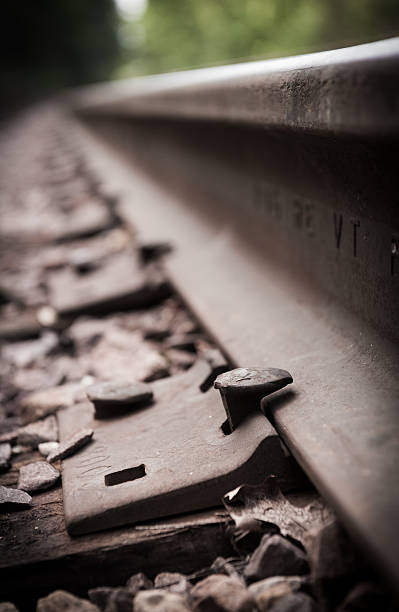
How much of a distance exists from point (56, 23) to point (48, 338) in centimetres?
4620

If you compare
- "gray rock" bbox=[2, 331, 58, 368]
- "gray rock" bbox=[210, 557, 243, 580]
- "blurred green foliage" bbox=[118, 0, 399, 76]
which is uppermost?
"blurred green foliage" bbox=[118, 0, 399, 76]

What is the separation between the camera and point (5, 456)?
4.96 feet

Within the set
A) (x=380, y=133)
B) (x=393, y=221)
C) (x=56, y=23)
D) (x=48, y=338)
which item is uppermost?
(x=56, y=23)

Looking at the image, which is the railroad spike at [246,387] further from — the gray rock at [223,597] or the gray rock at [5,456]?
the gray rock at [5,456]

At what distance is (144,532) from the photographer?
1.15 metres

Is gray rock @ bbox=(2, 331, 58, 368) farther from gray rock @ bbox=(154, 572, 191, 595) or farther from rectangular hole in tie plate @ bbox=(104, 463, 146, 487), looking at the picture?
gray rock @ bbox=(154, 572, 191, 595)

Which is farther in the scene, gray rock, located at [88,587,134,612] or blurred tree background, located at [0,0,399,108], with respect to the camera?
blurred tree background, located at [0,0,399,108]

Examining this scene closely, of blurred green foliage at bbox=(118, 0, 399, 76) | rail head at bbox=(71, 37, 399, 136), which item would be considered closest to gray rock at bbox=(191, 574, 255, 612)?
rail head at bbox=(71, 37, 399, 136)

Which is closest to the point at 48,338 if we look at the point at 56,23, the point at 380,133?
the point at 380,133

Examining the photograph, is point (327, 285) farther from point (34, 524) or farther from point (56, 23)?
point (56, 23)

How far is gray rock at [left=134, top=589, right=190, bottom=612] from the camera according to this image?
3.32 feet

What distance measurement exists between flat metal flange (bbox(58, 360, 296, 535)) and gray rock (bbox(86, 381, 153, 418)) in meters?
0.03

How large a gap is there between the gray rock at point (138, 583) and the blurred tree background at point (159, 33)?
3932mm

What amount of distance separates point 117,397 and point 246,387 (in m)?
0.42
